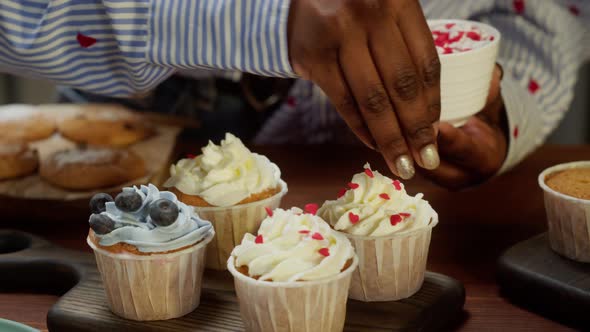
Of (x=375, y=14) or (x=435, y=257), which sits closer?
(x=375, y=14)

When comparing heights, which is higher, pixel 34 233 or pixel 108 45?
pixel 108 45

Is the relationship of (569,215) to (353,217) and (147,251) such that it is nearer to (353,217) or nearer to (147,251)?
(353,217)

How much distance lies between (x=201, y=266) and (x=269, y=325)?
23cm

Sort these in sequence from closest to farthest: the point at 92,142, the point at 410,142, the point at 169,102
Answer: the point at 410,142, the point at 92,142, the point at 169,102

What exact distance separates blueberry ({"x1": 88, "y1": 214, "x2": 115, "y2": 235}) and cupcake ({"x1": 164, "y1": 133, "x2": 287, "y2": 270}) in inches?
10.4

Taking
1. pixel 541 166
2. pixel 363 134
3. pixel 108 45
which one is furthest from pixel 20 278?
pixel 541 166

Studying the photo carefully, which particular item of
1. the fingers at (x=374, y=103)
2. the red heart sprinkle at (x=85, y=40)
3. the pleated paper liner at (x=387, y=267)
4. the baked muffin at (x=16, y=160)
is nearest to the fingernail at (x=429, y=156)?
the fingers at (x=374, y=103)

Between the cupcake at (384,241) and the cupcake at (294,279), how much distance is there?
9cm

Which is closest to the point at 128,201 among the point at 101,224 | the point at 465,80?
the point at 101,224

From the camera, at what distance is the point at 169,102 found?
2.70m

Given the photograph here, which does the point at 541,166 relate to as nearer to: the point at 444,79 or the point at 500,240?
the point at 500,240

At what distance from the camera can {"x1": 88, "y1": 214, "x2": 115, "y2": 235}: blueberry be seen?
1.43m

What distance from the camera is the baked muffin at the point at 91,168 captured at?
83.5 inches

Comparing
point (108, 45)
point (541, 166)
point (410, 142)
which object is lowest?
point (541, 166)
